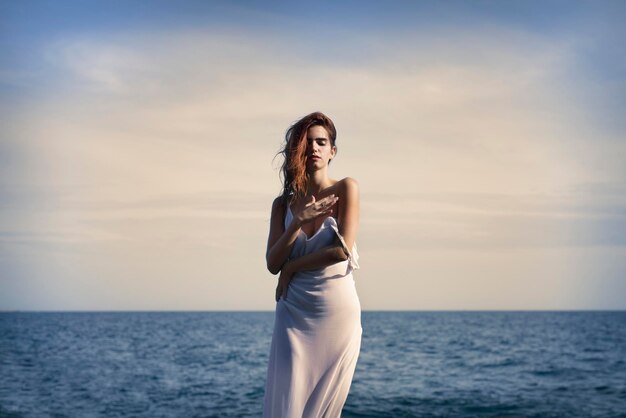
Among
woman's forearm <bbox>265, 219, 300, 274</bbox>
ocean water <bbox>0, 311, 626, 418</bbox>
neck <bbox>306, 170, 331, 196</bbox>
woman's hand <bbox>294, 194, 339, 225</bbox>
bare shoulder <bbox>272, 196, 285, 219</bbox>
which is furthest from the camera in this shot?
ocean water <bbox>0, 311, 626, 418</bbox>

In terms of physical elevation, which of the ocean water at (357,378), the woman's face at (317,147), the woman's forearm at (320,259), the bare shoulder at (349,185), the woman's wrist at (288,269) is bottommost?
the ocean water at (357,378)

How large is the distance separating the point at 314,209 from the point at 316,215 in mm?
37

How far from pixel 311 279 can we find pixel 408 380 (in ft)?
84.2

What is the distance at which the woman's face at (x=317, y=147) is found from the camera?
462 cm

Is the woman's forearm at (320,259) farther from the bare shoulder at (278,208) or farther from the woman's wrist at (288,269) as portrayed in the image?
the bare shoulder at (278,208)

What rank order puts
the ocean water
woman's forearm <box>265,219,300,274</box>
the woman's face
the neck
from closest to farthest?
1. woman's forearm <box>265,219,300,274</box>
2. the woman's face
3. the neck
4. the ocean water

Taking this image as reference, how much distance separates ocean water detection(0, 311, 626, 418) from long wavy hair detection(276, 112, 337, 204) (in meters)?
17.0

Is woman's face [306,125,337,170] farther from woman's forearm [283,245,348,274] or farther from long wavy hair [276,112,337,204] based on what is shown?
woman's forearm [283,245,348,274]

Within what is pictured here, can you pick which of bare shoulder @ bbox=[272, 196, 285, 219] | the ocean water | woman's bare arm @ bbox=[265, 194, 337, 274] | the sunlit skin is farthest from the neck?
the ocean water

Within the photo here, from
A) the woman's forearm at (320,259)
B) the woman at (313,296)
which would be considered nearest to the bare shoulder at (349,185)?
the woman at (313,296)

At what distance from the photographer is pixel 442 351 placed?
43.3 meters

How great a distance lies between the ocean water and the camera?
22547mm

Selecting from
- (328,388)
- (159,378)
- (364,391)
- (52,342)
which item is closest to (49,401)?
(159,378)

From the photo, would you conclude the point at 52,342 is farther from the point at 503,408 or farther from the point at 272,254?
the point at 272,254
